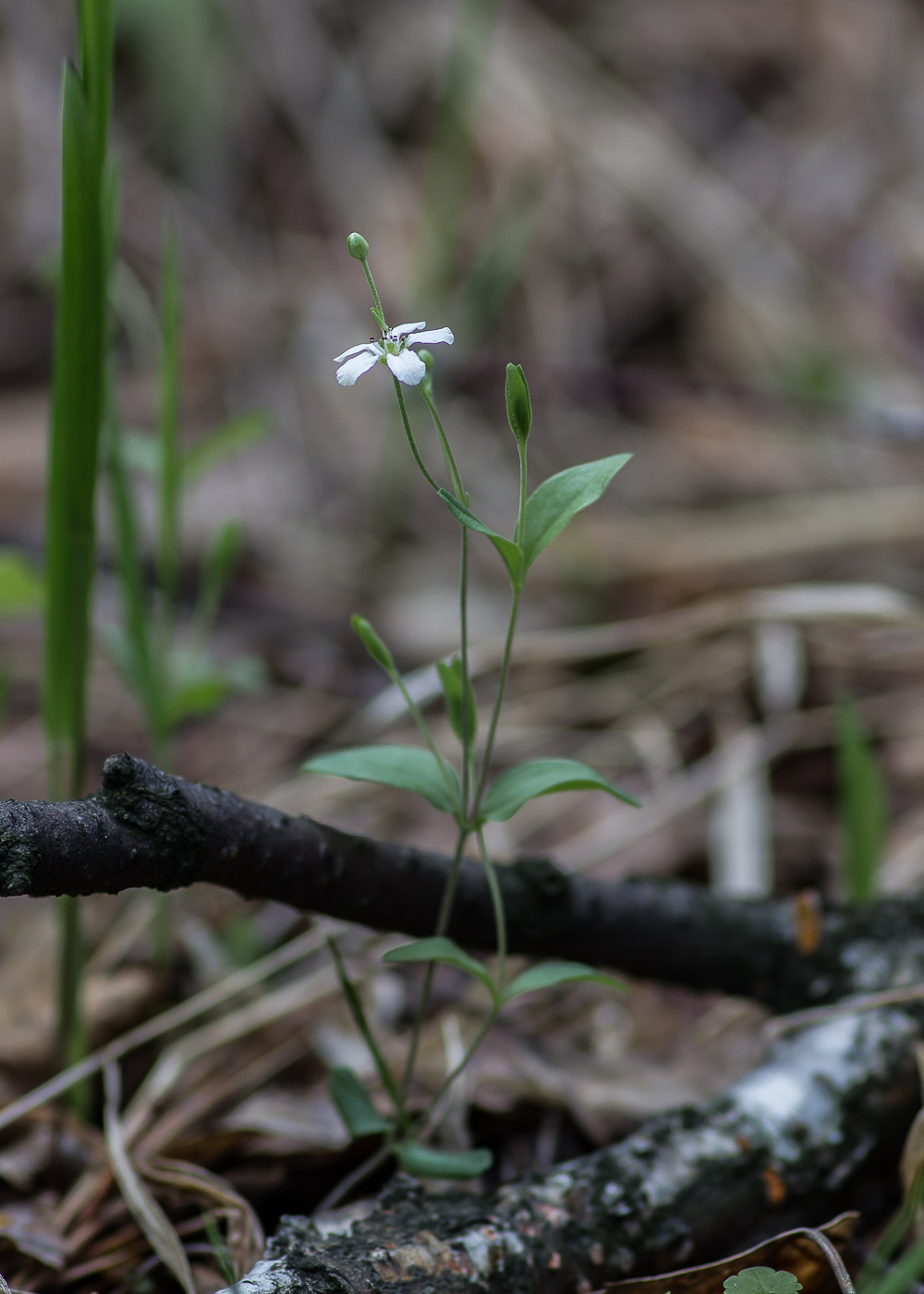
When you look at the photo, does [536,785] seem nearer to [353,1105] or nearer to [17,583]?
[353,1105]

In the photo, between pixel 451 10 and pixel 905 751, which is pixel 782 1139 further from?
pixel 451 10

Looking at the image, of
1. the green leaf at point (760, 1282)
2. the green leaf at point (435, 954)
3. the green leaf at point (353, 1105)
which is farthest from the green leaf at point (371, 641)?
the green leaf at point (760, 1282)

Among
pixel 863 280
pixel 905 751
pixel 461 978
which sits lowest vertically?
pixel 461 978

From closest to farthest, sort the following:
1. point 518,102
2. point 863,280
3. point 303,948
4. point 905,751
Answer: point 303,948 → point 905,751 → point 863,280 → point 518,102

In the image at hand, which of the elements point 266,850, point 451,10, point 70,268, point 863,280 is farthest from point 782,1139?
point 451,10

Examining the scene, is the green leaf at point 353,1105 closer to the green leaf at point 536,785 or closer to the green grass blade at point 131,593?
the green leaf at point 536,785

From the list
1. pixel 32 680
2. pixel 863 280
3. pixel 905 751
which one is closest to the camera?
pixel 905 751

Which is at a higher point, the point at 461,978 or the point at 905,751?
the point at 905,751
